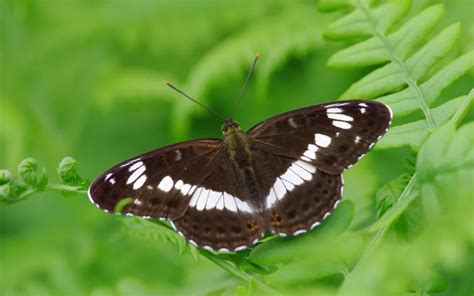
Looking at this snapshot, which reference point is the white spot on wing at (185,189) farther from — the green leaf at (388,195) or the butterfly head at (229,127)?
the green leaf at (388,195)

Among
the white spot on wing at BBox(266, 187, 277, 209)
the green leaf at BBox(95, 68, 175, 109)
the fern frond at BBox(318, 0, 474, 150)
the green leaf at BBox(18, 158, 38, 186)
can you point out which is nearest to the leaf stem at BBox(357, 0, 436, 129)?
the fern frond at BBox(318, 0, 474, 150)

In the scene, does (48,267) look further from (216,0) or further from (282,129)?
(216,0)

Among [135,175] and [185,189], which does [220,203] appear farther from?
[135,175]

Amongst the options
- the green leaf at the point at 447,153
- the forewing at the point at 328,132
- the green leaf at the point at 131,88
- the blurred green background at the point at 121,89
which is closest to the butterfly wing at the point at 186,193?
the forewing at the point at 328,132

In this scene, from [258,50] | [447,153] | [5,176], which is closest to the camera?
[447,153]

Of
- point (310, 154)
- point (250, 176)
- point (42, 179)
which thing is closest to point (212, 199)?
point (250, 176)
